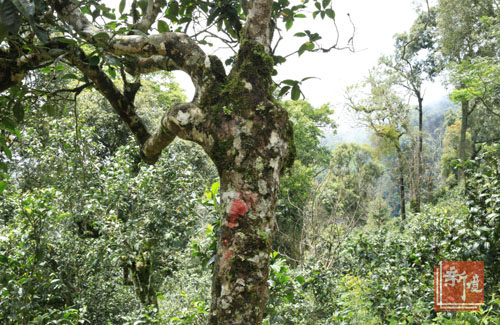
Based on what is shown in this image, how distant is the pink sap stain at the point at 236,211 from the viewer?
1136 mm

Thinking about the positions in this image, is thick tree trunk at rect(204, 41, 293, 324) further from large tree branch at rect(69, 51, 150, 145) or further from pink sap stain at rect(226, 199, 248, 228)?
large tree branch at rect(69, 51, 150, 145)

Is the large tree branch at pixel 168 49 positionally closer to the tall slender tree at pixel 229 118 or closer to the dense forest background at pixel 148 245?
the tall slender tree at pixel 229 118

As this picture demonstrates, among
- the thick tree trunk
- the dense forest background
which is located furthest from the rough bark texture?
the dense forest background

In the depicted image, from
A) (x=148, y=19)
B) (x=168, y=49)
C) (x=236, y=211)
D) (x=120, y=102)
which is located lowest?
(x=236, y=211)

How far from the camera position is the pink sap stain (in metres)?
1.14

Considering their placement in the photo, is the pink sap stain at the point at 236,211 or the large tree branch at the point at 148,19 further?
the large tree branch at the point at 148,19

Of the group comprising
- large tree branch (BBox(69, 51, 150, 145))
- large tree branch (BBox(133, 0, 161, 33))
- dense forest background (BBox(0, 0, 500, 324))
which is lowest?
dense forest background (BBox(0, 0, 500, 324))

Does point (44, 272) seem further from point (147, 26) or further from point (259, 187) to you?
point (259, 187)

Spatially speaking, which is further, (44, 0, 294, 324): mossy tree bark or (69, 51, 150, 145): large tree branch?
(69, 51, 150, 145): large tree branch

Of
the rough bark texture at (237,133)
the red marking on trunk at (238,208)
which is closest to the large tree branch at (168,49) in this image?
the rough bark texture at (237,133)

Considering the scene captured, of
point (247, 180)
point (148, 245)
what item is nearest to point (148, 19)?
point (247, 180)

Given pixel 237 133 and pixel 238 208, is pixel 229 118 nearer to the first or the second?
pixel 237 133

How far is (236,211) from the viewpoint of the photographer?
44.9 inches

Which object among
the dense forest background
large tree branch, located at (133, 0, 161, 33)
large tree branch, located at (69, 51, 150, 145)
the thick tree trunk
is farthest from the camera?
the dense forest background
